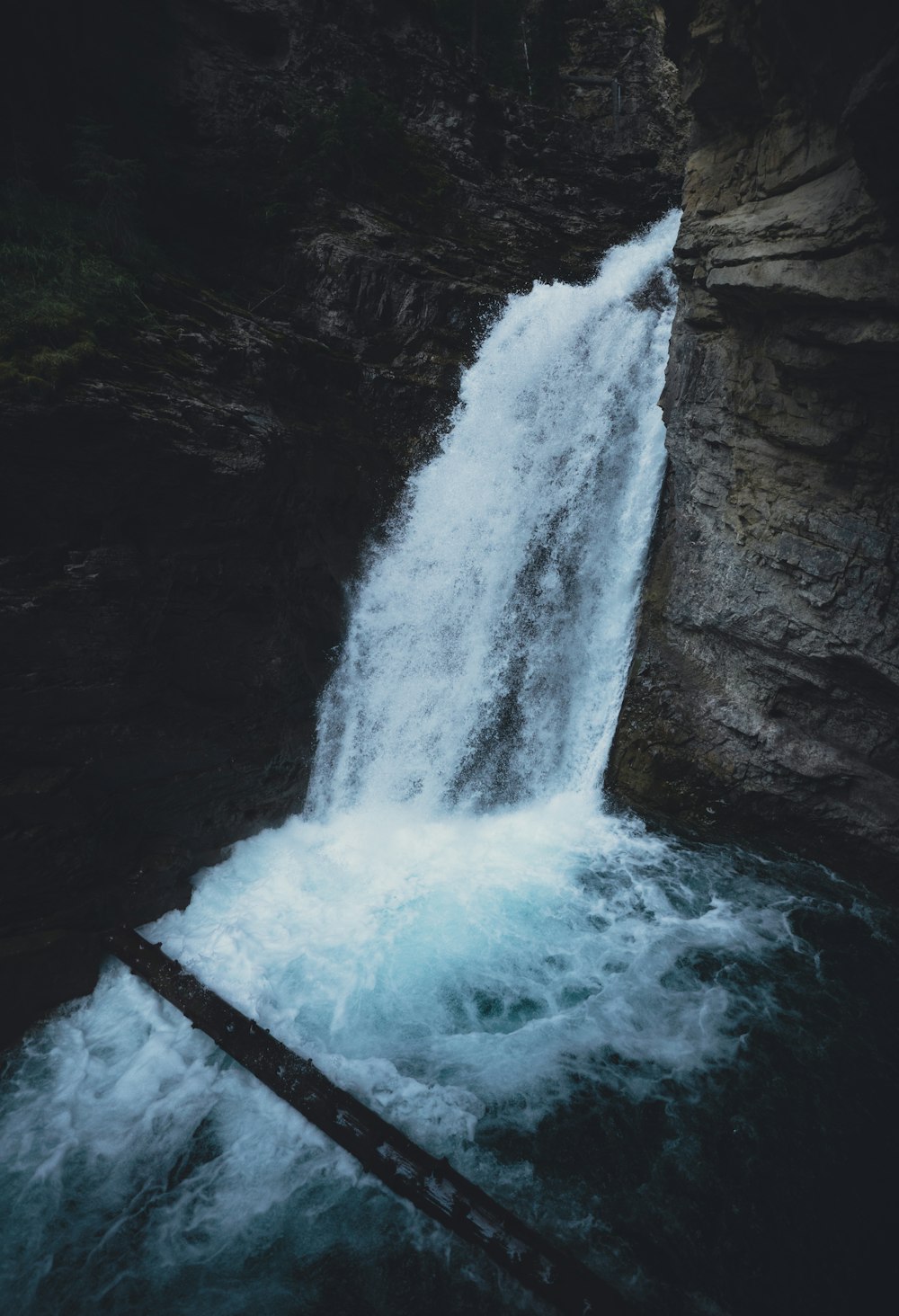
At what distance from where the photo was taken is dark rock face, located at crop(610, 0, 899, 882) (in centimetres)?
902

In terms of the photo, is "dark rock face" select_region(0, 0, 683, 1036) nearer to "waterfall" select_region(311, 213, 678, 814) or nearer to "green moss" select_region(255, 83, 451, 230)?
"green moss" select_region(255, 83, 451, 230)

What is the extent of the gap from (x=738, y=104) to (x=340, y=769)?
14.2m

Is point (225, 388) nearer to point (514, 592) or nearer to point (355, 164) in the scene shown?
point (514, 592)

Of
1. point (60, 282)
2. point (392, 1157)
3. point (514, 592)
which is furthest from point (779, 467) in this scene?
point (60, 282)

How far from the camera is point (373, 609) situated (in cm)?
1414

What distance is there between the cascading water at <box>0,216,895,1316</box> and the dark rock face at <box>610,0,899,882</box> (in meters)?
1.17

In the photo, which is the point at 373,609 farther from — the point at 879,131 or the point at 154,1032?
the point at 879,131

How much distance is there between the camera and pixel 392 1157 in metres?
7.01

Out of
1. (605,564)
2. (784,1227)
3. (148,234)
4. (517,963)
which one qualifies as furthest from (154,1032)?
(148,234)

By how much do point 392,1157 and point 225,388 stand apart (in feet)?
38.1

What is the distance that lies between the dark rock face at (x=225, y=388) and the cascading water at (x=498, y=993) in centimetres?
131

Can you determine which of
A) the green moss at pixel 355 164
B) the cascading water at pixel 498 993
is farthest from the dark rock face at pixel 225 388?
the cascading water at pixel 498 993

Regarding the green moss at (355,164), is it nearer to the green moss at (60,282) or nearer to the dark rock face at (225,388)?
the dark rock face at (225,388)

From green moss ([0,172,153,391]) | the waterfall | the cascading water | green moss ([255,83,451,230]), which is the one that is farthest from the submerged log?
green moss ([255,83,451,230])
